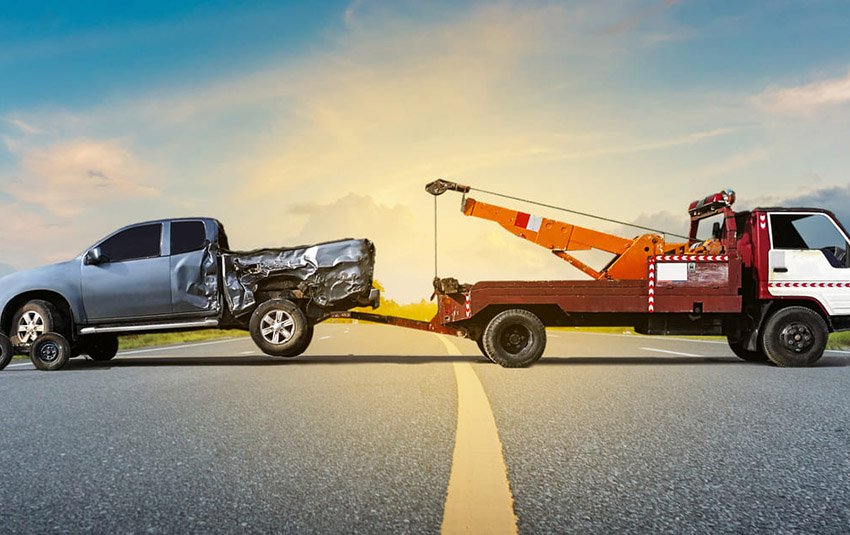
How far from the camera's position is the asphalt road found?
9.59 feet

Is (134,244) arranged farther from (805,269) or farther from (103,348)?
(805,269)

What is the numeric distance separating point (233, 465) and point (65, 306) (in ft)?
25.7

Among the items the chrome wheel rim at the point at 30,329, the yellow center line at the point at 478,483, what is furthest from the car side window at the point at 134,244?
the yellow center line at the point at 478,483

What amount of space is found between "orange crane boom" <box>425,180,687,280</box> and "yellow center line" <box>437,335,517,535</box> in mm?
6308

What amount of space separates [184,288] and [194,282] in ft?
0.54

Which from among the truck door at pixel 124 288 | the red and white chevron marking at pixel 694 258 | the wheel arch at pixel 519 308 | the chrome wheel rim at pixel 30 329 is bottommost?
the chrome wheel rim at pixel 30 329

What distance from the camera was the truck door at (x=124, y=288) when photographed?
1028cm

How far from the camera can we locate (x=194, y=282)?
10.4 meters

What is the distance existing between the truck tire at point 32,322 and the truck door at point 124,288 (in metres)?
0.48

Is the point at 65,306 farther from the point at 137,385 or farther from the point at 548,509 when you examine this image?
the point at 548,509

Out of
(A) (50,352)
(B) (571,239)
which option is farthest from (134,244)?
(B) (571,239)

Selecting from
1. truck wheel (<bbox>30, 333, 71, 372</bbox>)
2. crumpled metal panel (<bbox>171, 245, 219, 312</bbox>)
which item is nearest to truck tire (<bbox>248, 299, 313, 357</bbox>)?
crumpled metal panel (<bbox>171, 245, 219, 312</bbox>)

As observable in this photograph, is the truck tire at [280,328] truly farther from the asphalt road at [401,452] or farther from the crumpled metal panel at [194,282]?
the asphalt road at [401,452]

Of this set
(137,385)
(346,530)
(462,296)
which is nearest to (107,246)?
(137,385)
